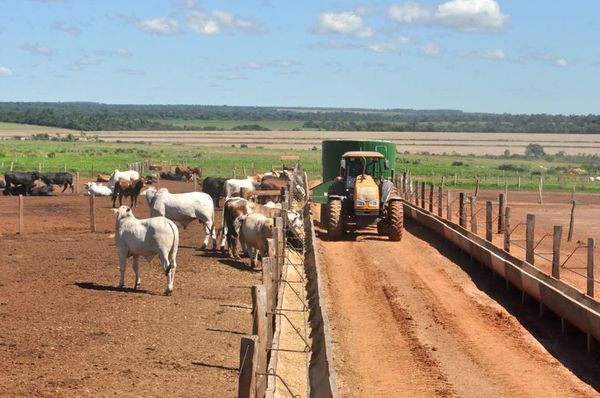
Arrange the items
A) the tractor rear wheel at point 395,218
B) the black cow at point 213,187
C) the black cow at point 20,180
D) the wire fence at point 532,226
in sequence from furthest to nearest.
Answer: the black cow at point 20,180 < the black cow at point 213,187 < the tractor rear wheel at point 395,218 < the wire fence at point 532,226

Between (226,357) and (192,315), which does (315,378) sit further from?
(192,315)

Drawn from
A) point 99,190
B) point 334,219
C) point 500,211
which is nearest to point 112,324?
point 334,219

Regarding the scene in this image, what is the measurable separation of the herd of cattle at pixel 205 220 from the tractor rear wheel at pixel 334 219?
4.68 feet

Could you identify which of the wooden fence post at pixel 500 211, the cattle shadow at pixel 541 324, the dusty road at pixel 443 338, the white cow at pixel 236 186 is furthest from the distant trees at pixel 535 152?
the dusty road at pixel 443 338

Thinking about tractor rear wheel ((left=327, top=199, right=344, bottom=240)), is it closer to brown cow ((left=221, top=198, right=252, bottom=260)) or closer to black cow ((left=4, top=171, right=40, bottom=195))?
brown cow ((left=221, top=198, right=252, bottom=260))

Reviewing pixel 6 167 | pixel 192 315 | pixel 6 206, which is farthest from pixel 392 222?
pixel 6 167

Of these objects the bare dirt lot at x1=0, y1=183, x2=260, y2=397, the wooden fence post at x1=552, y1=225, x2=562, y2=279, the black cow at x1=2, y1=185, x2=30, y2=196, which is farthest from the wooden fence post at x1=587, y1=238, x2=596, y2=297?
the black cow at x1=2, y1=185, x2=30, y2=196

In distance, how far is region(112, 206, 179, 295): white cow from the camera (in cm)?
2005

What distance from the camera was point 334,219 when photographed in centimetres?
3030

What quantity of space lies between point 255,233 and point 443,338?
26.3 ft

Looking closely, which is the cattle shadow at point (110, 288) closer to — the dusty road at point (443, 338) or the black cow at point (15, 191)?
the dusty road at point (443, 338)

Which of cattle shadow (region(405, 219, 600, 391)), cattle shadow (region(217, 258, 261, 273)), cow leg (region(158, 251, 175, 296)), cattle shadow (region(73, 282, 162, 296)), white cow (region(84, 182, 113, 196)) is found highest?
cow leg (region(158, 251, 175, 296))

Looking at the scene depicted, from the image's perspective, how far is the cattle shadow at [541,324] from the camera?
1520 cm

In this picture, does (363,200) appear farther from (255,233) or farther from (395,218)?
(255,233)
